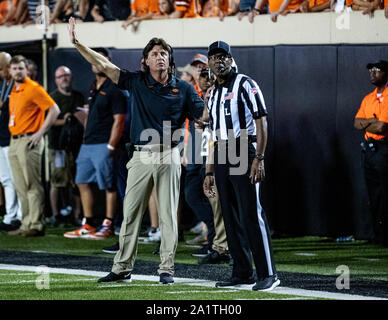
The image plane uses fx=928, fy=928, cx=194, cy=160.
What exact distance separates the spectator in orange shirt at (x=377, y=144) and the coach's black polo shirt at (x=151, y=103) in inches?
132

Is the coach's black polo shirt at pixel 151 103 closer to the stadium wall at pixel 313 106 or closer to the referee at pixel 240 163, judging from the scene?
the referee at pixel 240 163

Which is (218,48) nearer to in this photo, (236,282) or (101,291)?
(236,282)

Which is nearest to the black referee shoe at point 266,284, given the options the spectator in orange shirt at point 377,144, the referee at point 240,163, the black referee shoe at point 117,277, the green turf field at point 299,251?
the referee at point 240,163

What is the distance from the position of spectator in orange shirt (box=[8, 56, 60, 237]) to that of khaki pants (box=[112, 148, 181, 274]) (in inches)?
149

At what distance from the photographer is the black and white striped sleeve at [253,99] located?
7398 millimetres

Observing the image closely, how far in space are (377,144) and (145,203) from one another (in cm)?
387

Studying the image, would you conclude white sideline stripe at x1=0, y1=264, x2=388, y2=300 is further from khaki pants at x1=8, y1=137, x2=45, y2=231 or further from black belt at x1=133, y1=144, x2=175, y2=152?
khaki pants at x1=8, y1=137, x2=45, y2=231

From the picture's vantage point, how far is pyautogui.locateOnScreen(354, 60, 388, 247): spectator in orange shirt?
1065 centimetres

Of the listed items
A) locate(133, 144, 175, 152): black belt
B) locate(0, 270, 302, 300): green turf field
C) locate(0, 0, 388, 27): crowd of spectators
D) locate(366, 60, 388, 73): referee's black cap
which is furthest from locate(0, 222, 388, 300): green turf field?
locate(0, 0, 388, 27): crowd of spectators

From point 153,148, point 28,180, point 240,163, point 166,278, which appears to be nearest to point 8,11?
point 28,180

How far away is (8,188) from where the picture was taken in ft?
41.7

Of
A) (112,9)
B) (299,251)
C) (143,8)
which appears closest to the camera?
(299,251)

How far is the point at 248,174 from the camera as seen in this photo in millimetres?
7367
